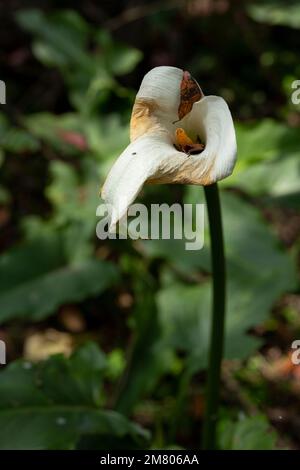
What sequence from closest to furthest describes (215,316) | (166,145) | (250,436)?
1. (166,145)
2. (215,316)
3. (250,436)

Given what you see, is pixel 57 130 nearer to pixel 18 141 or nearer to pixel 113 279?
pixel 18 141

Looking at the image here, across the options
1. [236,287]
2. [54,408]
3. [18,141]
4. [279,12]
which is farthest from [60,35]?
[54,408]

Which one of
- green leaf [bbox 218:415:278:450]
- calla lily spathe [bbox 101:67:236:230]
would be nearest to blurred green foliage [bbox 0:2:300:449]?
green leaf [bbox 218:415:278:450]

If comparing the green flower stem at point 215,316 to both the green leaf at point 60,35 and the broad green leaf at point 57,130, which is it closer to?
the broad green leaf at point 57,130

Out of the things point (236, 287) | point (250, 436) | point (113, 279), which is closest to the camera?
point (250, 436)

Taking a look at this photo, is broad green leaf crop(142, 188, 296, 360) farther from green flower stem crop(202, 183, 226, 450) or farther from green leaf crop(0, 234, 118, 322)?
green flower stem crop(202, 183, 226, 450)
